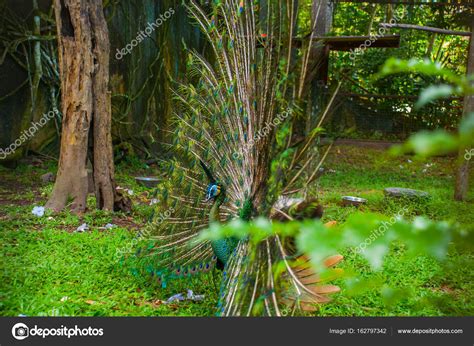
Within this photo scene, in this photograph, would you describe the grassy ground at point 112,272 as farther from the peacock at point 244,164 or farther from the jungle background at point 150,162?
the peacock at point 244,164

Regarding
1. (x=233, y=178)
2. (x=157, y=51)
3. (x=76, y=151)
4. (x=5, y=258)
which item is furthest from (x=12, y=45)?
(x=233, y=178)

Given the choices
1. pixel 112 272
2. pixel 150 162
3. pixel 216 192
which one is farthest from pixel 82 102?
pixel 150 162

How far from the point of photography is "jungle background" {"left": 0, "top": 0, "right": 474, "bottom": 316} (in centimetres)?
336

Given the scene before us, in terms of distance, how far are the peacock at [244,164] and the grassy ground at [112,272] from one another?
277 millimetres

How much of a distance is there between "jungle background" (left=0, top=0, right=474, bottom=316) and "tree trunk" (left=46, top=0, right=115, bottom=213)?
273 mm

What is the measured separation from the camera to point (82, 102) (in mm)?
5082

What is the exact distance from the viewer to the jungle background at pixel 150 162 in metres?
3.36

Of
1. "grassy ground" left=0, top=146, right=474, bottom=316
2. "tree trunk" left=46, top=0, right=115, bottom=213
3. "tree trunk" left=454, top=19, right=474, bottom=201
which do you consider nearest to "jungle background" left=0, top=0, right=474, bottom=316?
"grassy ground" left=0, top=146, right=474, bottom=316

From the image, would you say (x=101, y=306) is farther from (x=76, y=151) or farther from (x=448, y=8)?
(x=448, y=8)

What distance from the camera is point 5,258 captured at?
3943 millimetres

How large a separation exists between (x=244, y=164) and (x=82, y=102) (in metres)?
2.58

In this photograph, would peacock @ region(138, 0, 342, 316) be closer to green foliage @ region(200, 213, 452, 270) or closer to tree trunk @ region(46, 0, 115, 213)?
tree trunk @ region(46, 0, 115, 213)

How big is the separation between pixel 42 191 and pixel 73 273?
9.31ft
